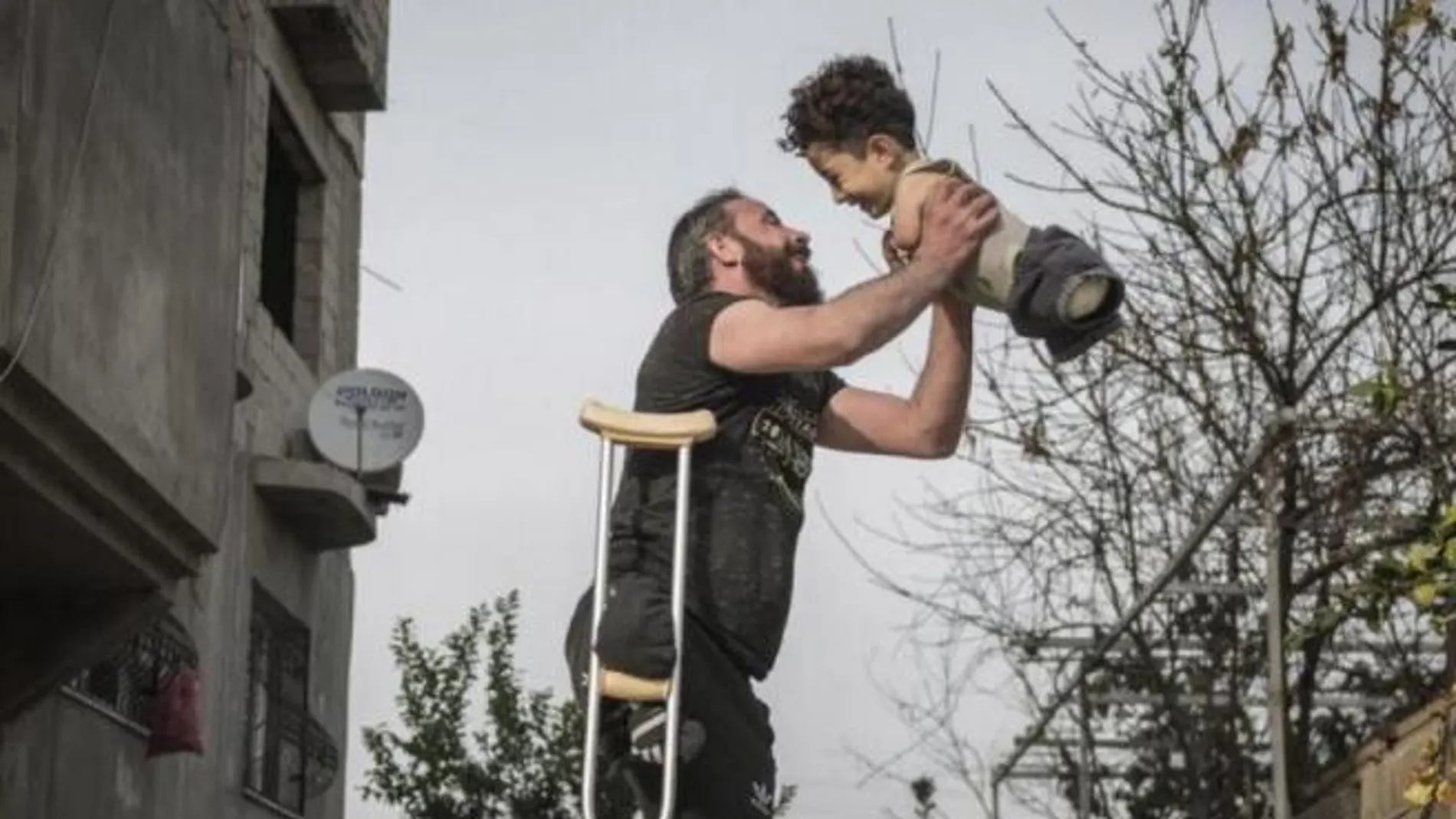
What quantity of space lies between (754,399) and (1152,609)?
1464cm

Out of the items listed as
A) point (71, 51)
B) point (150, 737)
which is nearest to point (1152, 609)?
point (150, 737)

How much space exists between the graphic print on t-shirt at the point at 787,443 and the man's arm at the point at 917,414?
8 centimetres

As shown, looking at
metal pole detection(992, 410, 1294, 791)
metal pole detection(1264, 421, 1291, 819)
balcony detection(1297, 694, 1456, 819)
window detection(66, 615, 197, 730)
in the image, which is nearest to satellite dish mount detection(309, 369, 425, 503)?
window detection(66, 615, 197, 730)

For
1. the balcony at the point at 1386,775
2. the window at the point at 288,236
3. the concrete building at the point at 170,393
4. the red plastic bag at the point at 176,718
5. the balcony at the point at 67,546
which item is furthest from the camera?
the window at the point at 288,236

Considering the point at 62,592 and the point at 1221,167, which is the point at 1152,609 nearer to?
the point at 1221,167

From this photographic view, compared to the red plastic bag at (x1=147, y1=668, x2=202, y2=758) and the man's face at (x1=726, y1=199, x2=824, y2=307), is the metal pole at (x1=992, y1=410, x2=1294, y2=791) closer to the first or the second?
the red plastic bag at (x1=147, y1=668, x2=202, y2=758)

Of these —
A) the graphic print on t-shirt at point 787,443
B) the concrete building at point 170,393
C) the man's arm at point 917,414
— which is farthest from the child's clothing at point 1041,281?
the concrete building at point 170,393

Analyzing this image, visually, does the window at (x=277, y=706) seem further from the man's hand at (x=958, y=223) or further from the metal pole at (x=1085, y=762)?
the man's hand at (x=958, y=223)

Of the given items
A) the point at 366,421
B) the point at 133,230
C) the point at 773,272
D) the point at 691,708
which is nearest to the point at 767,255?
the point at 773,272

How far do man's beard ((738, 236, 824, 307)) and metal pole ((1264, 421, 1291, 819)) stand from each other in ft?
35.2

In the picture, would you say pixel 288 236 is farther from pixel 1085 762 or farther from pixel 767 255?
pixel 767 255

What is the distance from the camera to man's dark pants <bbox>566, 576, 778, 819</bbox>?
4.15m

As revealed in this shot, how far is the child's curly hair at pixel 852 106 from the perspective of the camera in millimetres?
4340

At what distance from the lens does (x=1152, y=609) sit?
18859mm
